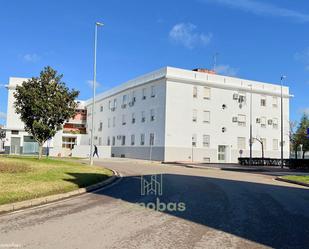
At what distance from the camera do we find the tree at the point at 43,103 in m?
29.2

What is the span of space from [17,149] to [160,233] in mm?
54598

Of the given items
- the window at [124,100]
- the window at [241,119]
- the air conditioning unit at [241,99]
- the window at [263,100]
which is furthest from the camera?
the window at [124,100]

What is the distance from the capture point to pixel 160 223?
27.9 ft

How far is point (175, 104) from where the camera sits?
48.6m

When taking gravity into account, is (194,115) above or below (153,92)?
below

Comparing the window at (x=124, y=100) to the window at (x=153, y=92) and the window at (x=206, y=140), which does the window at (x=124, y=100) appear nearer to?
the window at (x=153, y=92)

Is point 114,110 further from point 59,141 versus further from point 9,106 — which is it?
point 9,106

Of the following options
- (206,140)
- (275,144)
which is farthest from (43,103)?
(275,144)

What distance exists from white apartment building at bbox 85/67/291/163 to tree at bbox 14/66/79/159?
19093 millimetres

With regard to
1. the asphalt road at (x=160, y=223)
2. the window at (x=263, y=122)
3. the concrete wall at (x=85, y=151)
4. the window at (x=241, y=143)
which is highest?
the window at (x=263, y=122)

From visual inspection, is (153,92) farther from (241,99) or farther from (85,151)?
(85,151)

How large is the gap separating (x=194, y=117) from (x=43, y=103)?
24.6 m

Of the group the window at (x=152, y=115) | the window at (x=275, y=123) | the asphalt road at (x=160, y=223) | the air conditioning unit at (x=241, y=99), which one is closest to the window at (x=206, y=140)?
the window at (x=152, y=115)

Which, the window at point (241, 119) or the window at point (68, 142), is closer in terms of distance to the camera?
the window at point (241, 119)
